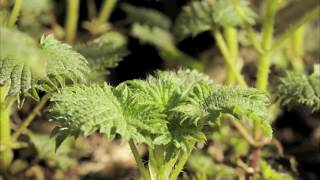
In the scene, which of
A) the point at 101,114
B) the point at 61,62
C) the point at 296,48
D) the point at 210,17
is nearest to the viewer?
the point at 101,114

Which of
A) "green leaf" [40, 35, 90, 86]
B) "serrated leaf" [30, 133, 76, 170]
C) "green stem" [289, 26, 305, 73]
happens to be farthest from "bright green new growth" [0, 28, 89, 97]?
"green stem" [289, 26, 305, 73]

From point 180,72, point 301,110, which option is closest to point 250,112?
point 180,72

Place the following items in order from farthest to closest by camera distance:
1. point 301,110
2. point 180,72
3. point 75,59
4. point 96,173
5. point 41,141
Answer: point 301,110, point 96,173, point 41,141, point 180,72, point 75,59

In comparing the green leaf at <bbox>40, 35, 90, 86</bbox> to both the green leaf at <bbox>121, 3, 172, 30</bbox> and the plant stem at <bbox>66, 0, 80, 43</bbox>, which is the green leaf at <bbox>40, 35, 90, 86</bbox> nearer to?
the plant stem at <bbox>66, 0, 80, 43</bbox>

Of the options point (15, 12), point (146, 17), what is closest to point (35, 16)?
point (146, 17)

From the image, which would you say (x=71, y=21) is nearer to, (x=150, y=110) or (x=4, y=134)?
(x=4, y=134)

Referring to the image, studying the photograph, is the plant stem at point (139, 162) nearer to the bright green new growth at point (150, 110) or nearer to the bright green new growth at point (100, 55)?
the bright green new growth at point (150, 110)

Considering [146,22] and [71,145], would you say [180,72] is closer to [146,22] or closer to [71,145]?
[71,145]
